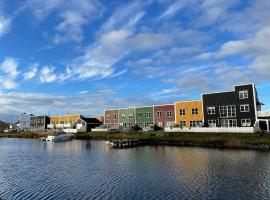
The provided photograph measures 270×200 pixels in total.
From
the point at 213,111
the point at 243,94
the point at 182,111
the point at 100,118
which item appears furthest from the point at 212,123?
the point at 100,118

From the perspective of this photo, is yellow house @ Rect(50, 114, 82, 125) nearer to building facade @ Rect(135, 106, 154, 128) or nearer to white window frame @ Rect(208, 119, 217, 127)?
building facade @ Rect(135, 106, 154, 128)

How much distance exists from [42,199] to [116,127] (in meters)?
75.5

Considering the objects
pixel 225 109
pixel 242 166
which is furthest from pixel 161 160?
pixel 225 109

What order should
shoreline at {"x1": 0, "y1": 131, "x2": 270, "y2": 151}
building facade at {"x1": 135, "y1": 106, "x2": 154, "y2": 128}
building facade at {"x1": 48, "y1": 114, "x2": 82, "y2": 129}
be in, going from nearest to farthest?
shoreline at {"x1": 0, "y1": 131, "x2": 270, "y2": 151} → building facade at {"x1": 135, "y1": 106, "x2": 154, "y2": 128} → building facade at {"x1": 48, "y1": 114, "x2": 82, "y2": 129}

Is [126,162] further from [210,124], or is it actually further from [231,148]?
[210,124]

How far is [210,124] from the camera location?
74.8 meters

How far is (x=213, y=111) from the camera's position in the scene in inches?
2940

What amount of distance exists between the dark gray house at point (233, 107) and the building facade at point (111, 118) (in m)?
36.4

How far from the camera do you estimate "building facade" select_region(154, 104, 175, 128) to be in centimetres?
8711

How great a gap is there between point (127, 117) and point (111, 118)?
7.82 metres

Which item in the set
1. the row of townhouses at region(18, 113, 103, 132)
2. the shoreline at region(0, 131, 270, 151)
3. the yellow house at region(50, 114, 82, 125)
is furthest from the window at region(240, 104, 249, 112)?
the yellow house at region(50, 114, 82, 125)

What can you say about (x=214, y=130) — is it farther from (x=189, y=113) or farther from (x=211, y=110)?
(x=189, y=113)

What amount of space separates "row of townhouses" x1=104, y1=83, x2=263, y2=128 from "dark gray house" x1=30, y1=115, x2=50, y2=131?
5944 cm

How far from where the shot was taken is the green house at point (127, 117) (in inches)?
3860
